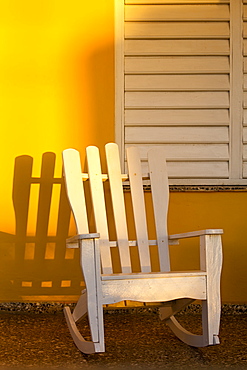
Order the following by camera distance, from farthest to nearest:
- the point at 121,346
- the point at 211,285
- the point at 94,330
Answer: the point at 121,346
the point at 211,285
the point at 94,330

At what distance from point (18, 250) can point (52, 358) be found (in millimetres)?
1179

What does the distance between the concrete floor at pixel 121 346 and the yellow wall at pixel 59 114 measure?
0.29 meters

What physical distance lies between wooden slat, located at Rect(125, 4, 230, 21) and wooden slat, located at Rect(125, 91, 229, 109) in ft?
1.58

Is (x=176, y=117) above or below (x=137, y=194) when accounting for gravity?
above

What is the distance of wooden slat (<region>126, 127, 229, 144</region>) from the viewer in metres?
3.54

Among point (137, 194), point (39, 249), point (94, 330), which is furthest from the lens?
point (39, 249)

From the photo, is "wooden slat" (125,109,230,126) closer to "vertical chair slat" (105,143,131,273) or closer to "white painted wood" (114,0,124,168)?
"white painted wood" (114,0,124,168)

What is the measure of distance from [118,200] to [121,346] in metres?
0.74

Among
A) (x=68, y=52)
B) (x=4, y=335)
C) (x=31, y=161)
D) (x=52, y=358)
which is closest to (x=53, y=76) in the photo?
(x=68, y=52)

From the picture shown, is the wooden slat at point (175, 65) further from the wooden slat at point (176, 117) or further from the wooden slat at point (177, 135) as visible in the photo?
the wooden slat at point (177, 135)

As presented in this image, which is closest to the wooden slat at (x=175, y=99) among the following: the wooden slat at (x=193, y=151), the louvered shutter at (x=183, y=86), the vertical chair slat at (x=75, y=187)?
the louvered shutter at (x=183, y=86)

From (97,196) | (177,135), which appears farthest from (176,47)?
(97,196)

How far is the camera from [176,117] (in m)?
3.55

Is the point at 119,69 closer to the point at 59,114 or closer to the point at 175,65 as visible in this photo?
the point at 175,65
